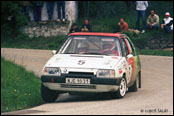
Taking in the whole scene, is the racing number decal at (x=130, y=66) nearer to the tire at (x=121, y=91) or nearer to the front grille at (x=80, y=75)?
the tire at (x=121, y=91)

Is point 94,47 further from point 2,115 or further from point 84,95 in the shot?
point 2,115

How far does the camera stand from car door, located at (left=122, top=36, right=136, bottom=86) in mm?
13750

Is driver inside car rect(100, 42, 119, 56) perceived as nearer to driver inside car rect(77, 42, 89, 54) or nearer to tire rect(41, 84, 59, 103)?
driver inside car rect(77, 42, 89, 54)

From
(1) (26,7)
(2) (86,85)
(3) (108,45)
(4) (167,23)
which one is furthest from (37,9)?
(2) (86,85)

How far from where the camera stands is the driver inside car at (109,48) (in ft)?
44.3

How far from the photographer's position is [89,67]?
40.5 feet

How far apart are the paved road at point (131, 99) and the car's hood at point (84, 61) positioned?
2.48ft

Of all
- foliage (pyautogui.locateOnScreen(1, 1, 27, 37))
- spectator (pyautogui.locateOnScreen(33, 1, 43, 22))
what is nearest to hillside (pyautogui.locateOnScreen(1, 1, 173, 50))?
foliage (pyautogui.locateOnScreen(1, 1, 27, 37))

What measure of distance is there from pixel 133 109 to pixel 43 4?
18658 millimetres

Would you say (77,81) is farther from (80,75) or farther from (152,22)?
(152,22)

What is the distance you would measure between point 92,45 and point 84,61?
3.65 ft

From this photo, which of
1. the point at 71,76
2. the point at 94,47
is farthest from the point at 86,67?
the point at 94,47

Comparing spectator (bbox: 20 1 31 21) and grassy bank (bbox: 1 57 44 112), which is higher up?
spectator (bbox: 20 1 31 21)

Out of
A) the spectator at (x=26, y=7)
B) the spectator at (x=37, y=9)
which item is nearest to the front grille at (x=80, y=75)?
the spectator at (x=37, y=9)
